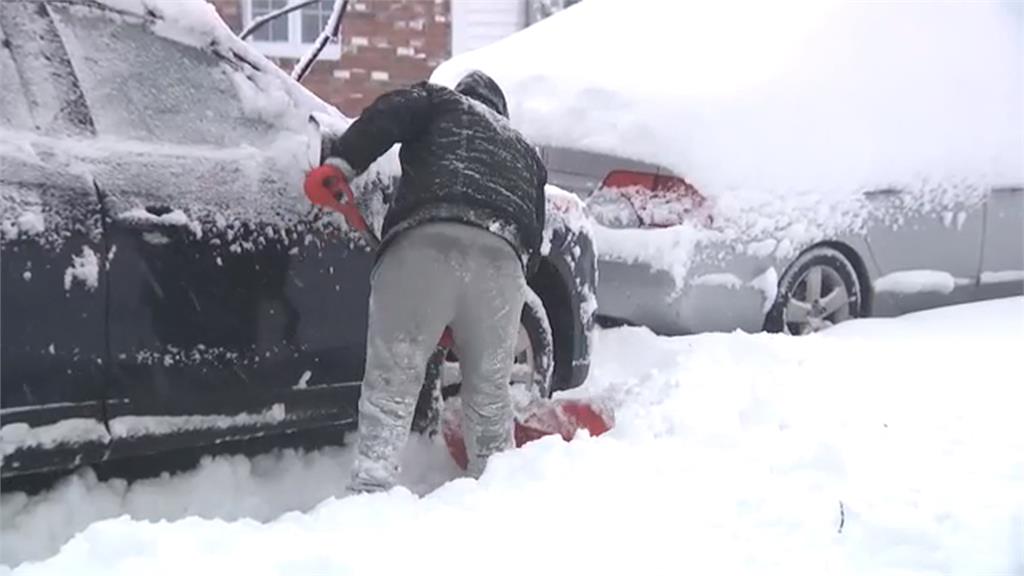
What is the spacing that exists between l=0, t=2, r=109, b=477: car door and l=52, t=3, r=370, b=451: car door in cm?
7

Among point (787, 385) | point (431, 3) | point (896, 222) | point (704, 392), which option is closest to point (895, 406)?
point (787, 385)

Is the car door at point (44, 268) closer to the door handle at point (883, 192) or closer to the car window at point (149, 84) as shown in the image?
the car window at point (149, 84)

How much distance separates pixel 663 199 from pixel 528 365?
1466 millimetres

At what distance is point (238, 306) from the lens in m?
3.64

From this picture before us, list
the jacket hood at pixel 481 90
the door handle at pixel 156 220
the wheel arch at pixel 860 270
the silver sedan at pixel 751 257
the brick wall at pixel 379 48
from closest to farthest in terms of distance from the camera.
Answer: the door handle at pixel 156 220, the jacket hood at pixel 481 90, the silver sedan at pixel 751 257, the wheel arch at pixel 860 270, the brick wall at pixel 379 48

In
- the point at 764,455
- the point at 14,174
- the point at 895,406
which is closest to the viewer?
the point at 14,174

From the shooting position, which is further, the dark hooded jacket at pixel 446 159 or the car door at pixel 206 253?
the dark hooded jacket at pixel 446 159

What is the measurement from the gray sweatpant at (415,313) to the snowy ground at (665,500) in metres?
0.24

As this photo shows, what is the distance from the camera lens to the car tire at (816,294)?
19.4 feet

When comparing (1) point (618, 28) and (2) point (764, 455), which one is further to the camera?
(1) point (618, 28)

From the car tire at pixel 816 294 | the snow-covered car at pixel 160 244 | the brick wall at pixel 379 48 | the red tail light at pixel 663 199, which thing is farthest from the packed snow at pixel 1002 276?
the brick wall at pixel 379 48

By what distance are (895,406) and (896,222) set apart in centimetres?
199

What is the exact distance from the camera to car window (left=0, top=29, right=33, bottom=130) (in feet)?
10.7

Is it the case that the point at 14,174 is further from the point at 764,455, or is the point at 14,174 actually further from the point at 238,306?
the point at 764,455
